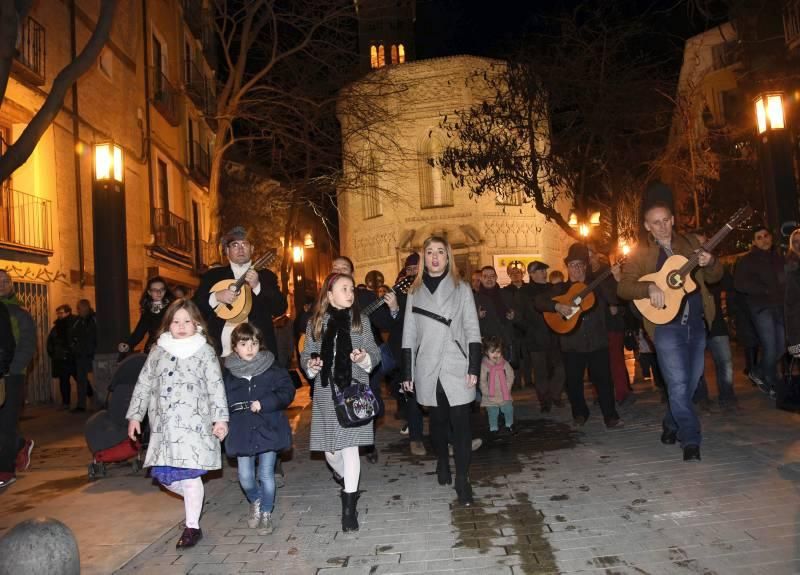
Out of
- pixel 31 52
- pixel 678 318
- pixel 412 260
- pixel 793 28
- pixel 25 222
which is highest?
pixel 793 28

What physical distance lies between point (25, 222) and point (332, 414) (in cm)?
1137

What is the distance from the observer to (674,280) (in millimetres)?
6020

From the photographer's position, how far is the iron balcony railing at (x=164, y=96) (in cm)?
2056

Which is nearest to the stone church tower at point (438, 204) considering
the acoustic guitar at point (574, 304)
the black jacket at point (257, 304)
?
the acoustic guitar at point (574, 304)

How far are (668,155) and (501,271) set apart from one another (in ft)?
38.2

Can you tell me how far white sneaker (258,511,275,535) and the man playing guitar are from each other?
3.53m

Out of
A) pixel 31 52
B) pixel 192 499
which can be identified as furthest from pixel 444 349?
pixel 31 52

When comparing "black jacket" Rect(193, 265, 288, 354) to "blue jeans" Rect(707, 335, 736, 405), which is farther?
"blue jeans" Rect(707, 335, 736, 405)

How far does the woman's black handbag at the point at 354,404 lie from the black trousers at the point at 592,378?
381 centimetres

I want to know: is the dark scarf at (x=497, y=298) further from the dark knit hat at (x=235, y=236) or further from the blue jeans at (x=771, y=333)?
the dark knit hat at (x=235, y=236)

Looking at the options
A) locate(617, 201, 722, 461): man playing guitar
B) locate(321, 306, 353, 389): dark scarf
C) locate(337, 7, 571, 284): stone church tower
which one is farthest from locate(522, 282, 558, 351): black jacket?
locate(337, 7, 571, 284): stone church tower

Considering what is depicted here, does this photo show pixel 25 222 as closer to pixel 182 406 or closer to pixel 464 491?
pixel 182 406

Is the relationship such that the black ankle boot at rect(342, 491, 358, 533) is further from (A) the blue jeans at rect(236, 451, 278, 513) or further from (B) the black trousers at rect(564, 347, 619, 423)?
(B) the black trousers at rect(564, 347, 619, 423)

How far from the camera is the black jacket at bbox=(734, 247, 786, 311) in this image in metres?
8.20
